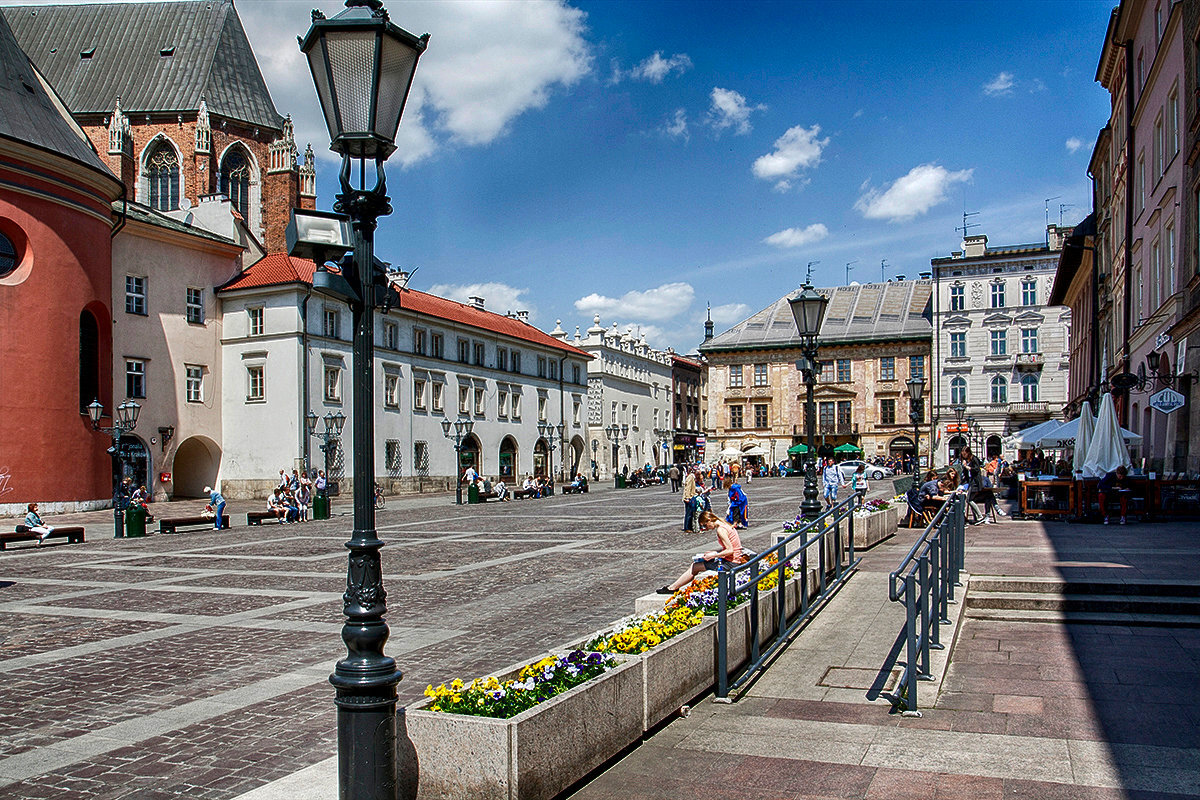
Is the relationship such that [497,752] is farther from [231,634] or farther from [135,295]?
[135,295]

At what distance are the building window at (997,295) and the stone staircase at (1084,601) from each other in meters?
64.9

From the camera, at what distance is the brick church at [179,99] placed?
168ft

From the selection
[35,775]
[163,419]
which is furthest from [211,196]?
[35,775]

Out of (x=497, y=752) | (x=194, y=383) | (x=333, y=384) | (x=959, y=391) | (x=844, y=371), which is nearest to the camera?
(x=497, y=752)

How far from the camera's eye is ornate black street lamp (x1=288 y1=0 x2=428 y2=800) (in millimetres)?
4422

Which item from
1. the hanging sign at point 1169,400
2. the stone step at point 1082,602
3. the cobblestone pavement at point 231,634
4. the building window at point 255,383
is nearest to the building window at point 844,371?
the building window at point 255,383

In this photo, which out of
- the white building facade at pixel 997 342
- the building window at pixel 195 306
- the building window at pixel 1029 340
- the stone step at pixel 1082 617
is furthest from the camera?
the building window at pixel 1029 340

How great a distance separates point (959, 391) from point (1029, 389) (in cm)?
478

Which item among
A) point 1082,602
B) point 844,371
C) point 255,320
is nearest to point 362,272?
point 1082,602

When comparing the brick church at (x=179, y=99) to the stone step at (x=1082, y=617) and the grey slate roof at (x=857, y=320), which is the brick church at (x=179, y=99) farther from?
the stone step at (x=1082, y=617)

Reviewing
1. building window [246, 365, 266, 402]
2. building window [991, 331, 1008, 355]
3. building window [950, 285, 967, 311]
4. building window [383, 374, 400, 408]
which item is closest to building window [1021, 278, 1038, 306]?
building window [991, 331, 1008, 355]

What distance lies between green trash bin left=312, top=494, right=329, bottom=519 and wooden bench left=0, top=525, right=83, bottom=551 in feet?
28.6

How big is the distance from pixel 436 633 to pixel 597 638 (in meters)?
4.18

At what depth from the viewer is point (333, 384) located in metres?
45.2
